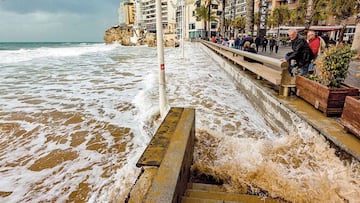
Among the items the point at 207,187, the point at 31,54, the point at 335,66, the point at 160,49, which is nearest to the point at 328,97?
the point at 335,66

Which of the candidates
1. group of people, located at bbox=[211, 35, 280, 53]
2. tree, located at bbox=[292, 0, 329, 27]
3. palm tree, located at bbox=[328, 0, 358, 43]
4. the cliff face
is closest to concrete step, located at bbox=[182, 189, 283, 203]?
group of people, located at bbox=[211, 35, 280, 53]

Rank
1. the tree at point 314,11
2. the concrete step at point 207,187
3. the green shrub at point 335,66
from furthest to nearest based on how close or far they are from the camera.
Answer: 1. the tree at point 314,11
2. the green shrub at point 335,66
3. the concrete step at point 207,187

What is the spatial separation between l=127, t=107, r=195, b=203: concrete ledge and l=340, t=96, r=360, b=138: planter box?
196 centimetres

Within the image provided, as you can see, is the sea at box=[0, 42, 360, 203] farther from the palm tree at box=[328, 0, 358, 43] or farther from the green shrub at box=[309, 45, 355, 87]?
the palm tree at box=[328, 0, 358, 43]

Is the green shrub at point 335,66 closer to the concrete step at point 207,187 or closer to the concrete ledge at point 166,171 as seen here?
the concrete ledge at point 166,171

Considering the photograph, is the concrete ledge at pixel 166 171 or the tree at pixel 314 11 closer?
the concrete ledge at pixel 166 171

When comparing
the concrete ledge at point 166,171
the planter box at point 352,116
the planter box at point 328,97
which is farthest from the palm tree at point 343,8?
the concrete ledge at point 166,171

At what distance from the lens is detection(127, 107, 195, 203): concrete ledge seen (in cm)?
172

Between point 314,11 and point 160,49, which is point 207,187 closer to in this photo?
point 160,49

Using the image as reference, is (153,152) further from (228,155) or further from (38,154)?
(38,154)

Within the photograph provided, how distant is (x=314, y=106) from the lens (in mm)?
3785

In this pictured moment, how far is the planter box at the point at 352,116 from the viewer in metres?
2.61

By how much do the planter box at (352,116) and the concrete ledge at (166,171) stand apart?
196cm

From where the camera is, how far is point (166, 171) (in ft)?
6.40
